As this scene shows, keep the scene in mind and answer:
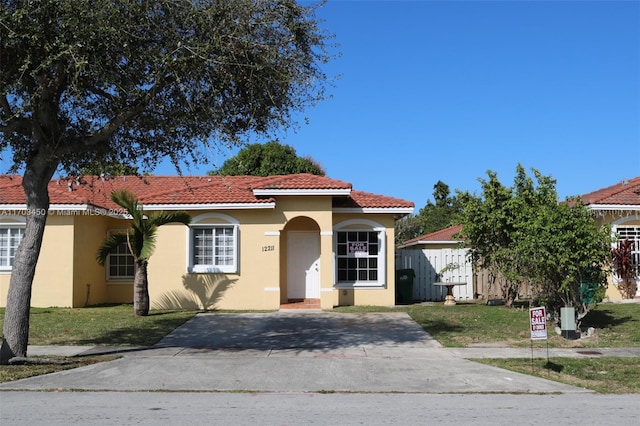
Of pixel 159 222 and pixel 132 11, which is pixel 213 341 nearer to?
pixel 159 222

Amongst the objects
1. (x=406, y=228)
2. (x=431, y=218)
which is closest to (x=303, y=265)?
(x=406, y=228)

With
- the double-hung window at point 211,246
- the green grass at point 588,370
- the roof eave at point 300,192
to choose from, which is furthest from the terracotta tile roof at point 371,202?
the green grass at point 588,370

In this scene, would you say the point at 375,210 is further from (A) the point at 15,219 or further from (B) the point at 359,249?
(A) the point at 15,219

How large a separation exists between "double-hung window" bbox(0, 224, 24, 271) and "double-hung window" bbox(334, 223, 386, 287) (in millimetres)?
9580

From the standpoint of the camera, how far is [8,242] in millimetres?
18594

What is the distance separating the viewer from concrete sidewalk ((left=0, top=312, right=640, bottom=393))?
9008mm

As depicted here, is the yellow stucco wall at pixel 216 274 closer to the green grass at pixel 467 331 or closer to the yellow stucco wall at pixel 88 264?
the yellow stucco wall at pixel 88 264

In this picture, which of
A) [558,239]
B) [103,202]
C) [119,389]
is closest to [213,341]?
[119,389]

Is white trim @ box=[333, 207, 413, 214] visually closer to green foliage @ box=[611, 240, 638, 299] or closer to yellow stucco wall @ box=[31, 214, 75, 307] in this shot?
green foliage @ box=[611, 240, 638, 299]

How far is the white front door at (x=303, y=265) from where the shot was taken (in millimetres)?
20094

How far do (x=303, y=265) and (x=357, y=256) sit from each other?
193cm

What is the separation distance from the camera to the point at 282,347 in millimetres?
12500

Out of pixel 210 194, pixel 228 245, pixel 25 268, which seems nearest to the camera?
pixel 25 268

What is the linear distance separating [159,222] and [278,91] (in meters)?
7.12
